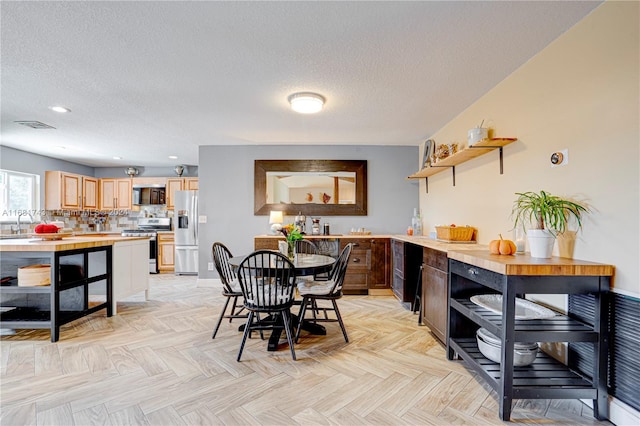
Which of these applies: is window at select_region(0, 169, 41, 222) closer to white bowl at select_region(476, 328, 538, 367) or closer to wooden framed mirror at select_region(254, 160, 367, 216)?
wooden framed mirror at select_region(254, 160, 367, 216)

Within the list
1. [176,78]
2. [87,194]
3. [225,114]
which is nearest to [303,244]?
[225,114]

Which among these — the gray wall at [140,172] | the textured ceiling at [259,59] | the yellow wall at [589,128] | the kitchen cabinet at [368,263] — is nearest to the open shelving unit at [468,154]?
the yellow wall at [589,128]

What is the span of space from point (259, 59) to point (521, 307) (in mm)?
2660

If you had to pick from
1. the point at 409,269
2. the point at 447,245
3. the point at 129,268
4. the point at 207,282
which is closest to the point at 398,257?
the point at 409,269

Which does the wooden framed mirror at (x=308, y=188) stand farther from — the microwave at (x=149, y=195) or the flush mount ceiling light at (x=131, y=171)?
the flush mount ceiling light at (x=131, y=171)

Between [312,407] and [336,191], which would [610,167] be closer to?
[312,407]

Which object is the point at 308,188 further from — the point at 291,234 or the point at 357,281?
the point at 291,234

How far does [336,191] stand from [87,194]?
5.62 m

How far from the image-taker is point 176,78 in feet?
9.01

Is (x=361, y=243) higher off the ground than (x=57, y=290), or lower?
higher

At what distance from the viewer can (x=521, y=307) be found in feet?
7.06

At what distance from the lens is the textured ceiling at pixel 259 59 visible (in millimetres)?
1874

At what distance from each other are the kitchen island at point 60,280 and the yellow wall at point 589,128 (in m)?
4.07

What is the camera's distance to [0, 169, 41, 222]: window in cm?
526
